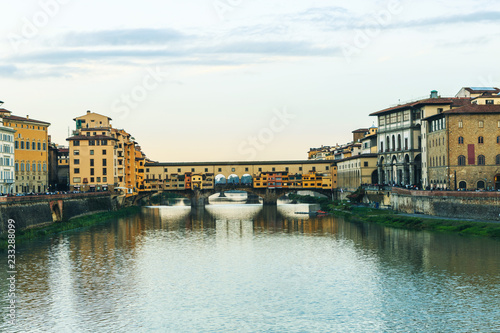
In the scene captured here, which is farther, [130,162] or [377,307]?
[130,162]

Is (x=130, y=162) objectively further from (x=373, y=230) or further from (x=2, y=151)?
(x=373, y=230)

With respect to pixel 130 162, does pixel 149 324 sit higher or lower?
lower

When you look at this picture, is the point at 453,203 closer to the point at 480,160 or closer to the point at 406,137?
the point at 480,160

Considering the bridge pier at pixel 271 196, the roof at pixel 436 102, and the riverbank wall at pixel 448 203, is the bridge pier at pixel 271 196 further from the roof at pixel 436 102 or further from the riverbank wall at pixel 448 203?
the riverbank wall at pixel 448 203

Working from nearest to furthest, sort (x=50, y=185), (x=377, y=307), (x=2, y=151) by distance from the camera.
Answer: (x=377, y=307) < (x=2, y=151) < (x=50, y=185)

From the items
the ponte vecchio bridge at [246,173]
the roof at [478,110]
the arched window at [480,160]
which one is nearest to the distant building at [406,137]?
the roof at [478,110]

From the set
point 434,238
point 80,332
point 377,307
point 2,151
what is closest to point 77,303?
point 80,332

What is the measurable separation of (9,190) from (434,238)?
59209 mm

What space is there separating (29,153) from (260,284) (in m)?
72.4

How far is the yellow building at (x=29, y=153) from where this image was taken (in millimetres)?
95919

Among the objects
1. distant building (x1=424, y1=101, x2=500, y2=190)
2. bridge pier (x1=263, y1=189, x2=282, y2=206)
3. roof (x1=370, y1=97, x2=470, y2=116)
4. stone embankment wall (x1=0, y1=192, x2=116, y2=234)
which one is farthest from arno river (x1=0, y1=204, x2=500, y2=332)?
bridge pier (x1=263, y1=189, x2=282, y2=206)

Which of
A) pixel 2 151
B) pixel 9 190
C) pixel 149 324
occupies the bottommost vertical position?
pixel 149 324

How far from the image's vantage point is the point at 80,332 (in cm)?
2939

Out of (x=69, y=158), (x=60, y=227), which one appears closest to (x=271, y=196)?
(x=69, y=158)
